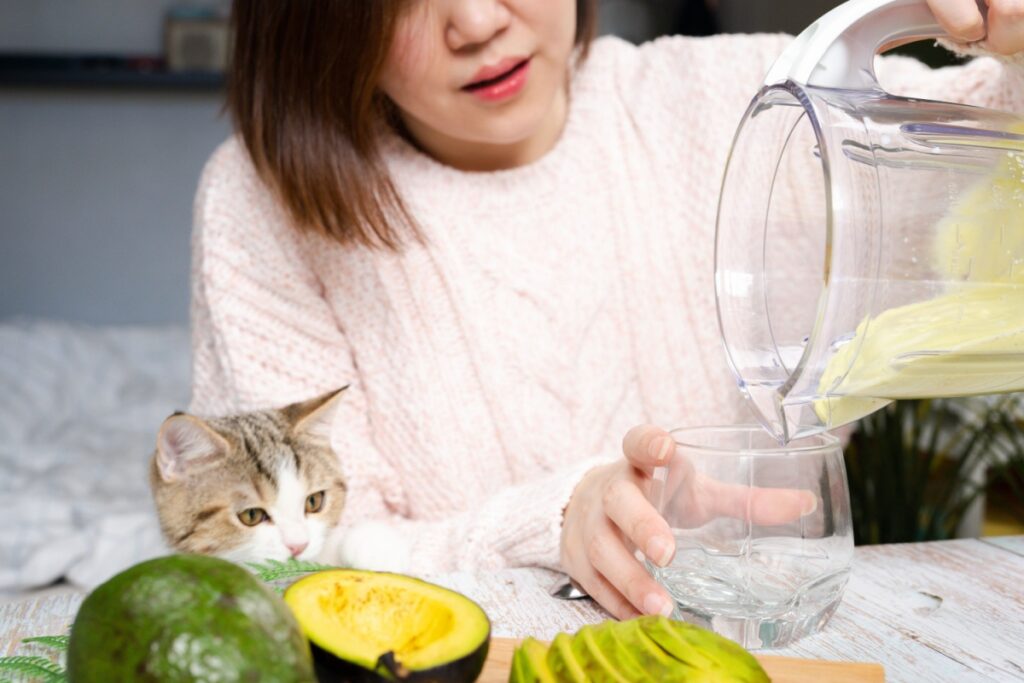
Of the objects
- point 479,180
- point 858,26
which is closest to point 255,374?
point 479,180

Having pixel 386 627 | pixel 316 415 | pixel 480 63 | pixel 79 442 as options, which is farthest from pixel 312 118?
pixel 79 442

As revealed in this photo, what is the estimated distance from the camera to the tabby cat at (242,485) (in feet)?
2.67

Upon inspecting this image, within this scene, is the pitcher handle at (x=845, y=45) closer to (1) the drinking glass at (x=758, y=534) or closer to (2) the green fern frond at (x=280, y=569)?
(1) the drinking glass at (x=758, y=534)

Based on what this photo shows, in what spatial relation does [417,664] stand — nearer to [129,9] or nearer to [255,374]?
[255,374]

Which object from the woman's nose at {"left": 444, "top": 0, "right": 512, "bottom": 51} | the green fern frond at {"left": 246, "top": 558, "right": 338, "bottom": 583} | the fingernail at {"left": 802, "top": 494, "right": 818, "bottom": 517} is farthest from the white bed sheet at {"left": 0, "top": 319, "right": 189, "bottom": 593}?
the fingernail at {"left": 802, "top": 494, "right": 818, "bottom": 517}

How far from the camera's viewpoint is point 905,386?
0.57 meters

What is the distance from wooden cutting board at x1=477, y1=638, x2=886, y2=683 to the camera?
0.53 m

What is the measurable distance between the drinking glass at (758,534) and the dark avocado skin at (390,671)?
0.59ft

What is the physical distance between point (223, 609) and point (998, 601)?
1.76ft

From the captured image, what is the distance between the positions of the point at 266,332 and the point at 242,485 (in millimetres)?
332

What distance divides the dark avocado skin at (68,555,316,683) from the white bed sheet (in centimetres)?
111

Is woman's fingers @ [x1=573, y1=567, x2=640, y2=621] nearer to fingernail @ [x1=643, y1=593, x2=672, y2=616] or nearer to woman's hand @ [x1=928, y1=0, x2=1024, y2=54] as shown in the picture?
fingernail @ [x1=643, y1=593, x2=672, y2=616]

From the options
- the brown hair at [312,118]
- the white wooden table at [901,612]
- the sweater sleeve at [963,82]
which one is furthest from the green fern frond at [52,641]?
the sweater sleeve at [963,82]

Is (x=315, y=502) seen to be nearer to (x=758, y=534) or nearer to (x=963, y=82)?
A: (x=758, y=534)
